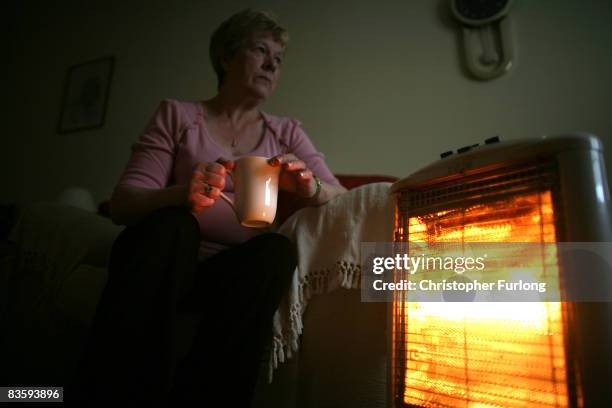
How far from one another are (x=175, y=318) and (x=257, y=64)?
642 millimetres

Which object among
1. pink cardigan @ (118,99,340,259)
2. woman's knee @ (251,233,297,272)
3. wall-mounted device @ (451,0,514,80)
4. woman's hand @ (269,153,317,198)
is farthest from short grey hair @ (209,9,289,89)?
wall-mounted device @ (451,0,514,80)

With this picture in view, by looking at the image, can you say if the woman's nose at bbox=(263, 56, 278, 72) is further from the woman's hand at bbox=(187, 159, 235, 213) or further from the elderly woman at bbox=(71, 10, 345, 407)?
the woman's hand at bbox=(187, 159, 235, 213)

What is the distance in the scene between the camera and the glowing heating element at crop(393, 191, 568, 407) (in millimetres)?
404

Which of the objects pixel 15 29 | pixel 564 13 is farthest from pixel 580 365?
pixel 15 29

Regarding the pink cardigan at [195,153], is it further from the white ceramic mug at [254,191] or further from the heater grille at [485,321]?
the heater grille at [485,321]

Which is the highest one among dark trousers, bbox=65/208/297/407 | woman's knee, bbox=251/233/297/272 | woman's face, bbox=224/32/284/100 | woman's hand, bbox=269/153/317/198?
woman's face, bbox=224/32/284/100

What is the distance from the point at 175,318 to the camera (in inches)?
24.3

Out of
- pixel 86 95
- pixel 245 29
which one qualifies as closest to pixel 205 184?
pixel 245 29

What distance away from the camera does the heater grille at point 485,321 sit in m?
0.41

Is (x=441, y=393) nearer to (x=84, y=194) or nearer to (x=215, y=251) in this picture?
(x=215, y=251)

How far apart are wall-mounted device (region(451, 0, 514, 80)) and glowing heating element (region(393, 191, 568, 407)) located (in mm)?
1246

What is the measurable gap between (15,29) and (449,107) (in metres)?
2.78

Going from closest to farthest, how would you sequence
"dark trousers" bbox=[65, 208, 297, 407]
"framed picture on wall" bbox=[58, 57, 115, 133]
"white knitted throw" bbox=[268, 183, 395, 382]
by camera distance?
"dark trousers" bbox=[65, 208, 297, 407]
"white knitted throw" bbox=[268, 183, 395, 382]
"framed picture on wall" bbox=[58, 57, 115, 133]

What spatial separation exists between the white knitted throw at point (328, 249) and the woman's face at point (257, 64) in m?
0.42
